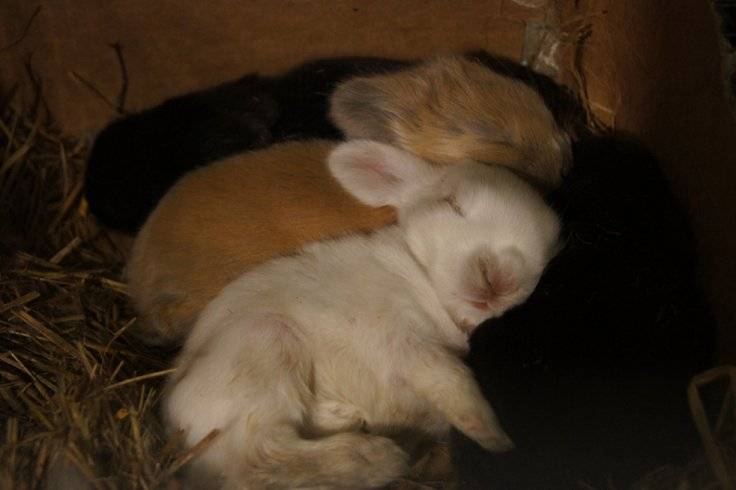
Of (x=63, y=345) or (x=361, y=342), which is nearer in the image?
(x=361, y=342)

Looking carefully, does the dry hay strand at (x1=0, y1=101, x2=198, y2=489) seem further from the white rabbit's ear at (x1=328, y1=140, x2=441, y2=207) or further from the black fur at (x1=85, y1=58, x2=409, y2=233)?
the white rabbit's ear at (x1=328, y1=140, x2=441, y2=207)

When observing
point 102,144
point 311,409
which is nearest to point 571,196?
point 311,409

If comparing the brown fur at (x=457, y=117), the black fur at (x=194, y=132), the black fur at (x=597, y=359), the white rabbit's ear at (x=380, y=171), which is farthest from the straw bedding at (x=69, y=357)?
the brown fur at (x=457, y=117)

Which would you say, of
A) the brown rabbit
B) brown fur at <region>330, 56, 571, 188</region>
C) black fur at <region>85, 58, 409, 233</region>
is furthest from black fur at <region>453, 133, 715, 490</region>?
black fur at <region>85, 58, 409, 233</region>

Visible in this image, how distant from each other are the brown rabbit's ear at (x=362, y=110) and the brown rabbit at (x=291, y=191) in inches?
0.6

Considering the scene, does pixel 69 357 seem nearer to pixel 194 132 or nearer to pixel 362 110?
pixel 194 132

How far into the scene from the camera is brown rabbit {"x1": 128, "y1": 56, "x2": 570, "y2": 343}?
281 centimetres

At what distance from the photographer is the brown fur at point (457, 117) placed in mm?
2818

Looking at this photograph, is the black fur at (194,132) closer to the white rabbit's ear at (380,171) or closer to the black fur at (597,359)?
the white rabbit's ear at (380,171)

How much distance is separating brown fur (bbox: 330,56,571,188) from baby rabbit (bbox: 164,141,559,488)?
9.0 inches

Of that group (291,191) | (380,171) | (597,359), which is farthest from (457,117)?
(597,359)

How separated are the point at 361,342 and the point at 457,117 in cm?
96

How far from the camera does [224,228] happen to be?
9.28 feet

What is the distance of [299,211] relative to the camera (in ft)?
9.36
